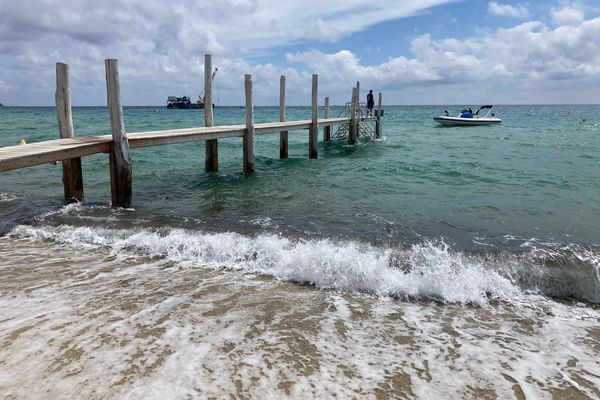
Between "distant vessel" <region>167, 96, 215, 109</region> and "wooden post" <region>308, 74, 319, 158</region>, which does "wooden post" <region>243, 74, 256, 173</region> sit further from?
"distant vessel" <region>167, 96, 215, 109</region>

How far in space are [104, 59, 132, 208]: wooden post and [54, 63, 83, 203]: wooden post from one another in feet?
2.67

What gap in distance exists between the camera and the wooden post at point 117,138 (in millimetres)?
8328

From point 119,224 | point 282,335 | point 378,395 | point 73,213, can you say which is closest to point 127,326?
point 282,335

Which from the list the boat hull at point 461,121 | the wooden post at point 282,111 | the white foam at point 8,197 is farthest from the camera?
the boat hull at point 461,121

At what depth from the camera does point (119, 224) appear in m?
7.68

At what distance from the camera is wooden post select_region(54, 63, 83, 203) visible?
839 cm

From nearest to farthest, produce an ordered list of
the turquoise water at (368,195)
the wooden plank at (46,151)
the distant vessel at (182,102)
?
the wooden plank at (46,151) < the turquoise water at (368,195) < the distant vessel at (182,102)

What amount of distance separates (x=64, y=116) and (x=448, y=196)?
920 centimetres

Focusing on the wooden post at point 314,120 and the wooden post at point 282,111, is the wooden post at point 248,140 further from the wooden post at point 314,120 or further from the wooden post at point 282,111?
the wooden post at point 314,120

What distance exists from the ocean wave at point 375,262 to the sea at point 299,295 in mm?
30

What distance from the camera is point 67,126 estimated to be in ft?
28.8

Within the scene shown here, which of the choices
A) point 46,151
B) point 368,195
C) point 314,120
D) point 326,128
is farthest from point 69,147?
point 326,128

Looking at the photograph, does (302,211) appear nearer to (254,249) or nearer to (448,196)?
(254,249)

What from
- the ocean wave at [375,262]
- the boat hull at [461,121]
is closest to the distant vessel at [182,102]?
the boat hull at [461,121]
